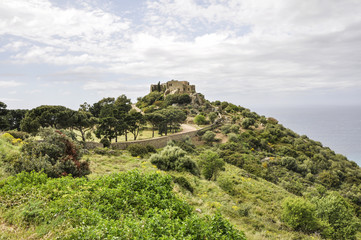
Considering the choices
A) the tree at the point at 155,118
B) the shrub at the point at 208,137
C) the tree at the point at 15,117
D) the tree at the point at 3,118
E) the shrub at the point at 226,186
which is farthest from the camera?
the shrub at the point at 208,137

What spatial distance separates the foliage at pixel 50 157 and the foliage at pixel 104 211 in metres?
2.64

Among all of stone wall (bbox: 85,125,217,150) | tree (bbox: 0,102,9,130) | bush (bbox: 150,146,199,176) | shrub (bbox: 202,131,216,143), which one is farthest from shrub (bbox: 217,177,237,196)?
tree (bbox: 0,102,9,130)

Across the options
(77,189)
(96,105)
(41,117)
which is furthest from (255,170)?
(96,105)

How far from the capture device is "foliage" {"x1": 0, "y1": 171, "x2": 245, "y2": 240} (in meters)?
5.20

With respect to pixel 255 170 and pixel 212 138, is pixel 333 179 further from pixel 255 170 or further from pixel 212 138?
pixel 212 138

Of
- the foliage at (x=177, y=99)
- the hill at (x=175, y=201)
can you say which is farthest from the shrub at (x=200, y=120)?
the hill at (x=175, y=201)

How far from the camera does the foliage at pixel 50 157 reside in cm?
1070

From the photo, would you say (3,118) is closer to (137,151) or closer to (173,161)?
(137,151)

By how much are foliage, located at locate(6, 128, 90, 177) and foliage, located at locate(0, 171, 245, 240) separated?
2639mm

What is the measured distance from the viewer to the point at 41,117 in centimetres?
3025

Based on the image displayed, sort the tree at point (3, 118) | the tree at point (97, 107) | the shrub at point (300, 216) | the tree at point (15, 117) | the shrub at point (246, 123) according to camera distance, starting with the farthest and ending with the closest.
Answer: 1. the shrub at point (246, 123)
2. the tree at point (97, 107)
3. the tree at point (15, 117)
4. the tree at point (3, 118)
5. the shrub at point (300, 216)

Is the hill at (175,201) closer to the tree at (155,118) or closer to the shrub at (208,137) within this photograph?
the shrub at (208,137)

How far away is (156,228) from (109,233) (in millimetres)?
1202

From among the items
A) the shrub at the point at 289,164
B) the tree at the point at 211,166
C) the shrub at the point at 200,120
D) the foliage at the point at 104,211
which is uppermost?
the shrub at the point at 200,120
